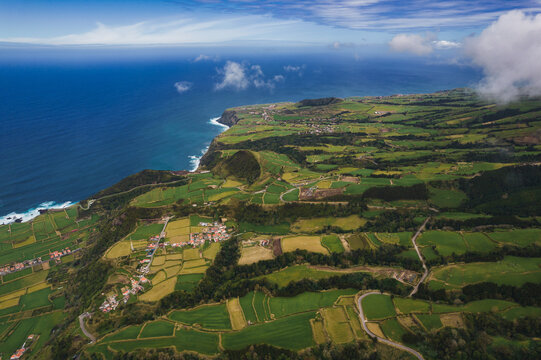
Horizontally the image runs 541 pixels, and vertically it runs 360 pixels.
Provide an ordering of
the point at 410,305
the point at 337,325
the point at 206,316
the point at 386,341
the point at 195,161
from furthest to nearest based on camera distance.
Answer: the point at 195,161 < the point at 206,316 < the point at 410,305 < the point at 337,325 < the point at 386,341

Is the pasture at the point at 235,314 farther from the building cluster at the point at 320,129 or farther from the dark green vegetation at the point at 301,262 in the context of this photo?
the building cluster at the point at 320,129

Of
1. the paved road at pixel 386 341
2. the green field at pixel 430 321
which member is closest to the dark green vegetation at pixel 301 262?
the green field at pixel 430 321

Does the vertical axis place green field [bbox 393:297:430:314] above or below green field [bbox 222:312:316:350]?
above

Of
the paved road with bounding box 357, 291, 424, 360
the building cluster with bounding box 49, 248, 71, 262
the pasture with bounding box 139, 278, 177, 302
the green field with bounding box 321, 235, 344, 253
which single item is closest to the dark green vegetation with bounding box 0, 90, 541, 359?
the pasture with bounding box 139, 278, 177, 302

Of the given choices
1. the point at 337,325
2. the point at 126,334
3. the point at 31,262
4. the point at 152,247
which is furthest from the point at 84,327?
the point at 337,325

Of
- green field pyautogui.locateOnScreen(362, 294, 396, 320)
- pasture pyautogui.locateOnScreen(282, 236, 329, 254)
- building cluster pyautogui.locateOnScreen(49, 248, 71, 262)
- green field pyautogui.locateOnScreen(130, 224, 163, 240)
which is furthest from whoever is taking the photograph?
building cluster pyautogui.locateOnScreen(49, 248, 71, 262)

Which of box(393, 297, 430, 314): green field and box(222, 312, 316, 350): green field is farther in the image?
box(393, 297, 430, 314): green field

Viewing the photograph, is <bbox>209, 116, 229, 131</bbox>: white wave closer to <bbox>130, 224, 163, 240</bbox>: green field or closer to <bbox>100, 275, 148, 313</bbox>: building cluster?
<bbox>130, 224, 163, 240</bbox>: green field

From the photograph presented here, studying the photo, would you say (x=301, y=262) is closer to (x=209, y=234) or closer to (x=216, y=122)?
(x=209, y=234)
